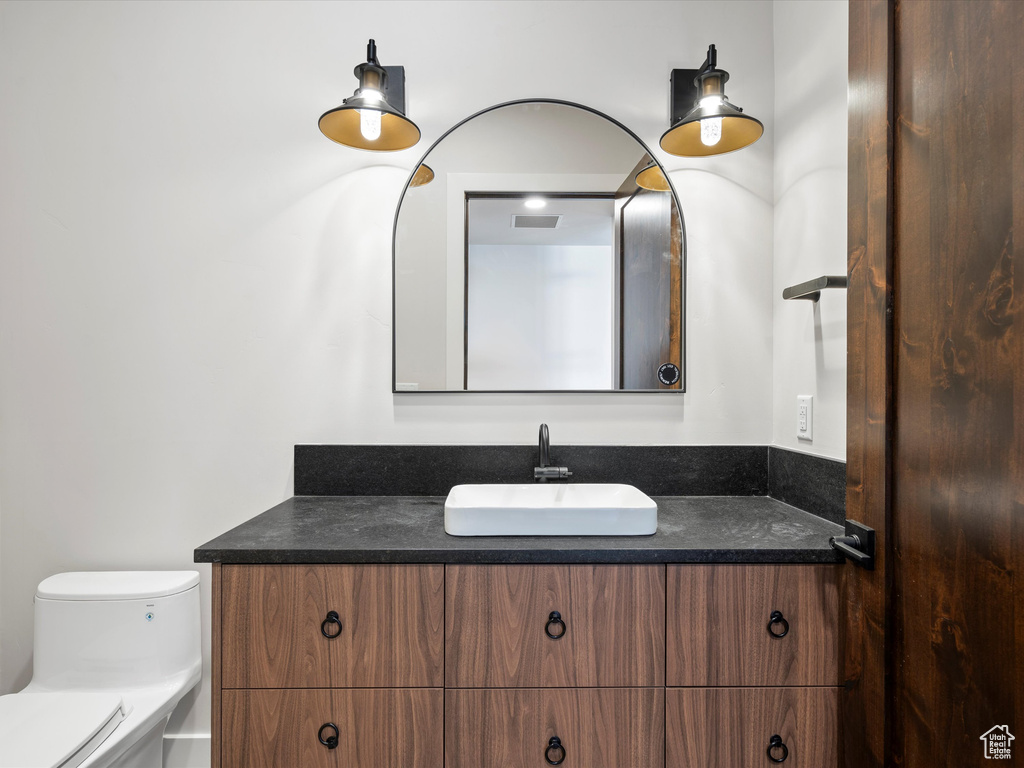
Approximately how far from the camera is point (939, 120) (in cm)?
88

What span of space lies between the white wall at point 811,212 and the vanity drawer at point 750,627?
40 cm

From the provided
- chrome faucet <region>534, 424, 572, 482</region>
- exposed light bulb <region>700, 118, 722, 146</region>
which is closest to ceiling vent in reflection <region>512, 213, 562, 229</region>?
exposed light bulb <region>700, 118, 722, 146</region>

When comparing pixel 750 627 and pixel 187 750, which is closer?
pixel 750 627

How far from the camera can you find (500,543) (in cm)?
117

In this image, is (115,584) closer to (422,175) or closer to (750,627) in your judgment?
(422,175)

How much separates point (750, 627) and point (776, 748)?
0.84 feet

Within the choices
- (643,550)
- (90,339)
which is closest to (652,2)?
(643,550)

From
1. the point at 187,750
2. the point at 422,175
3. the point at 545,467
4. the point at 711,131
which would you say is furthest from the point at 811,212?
the point at 187,750

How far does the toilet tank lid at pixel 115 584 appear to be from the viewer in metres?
1.49

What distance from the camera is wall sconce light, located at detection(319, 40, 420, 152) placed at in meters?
1.38

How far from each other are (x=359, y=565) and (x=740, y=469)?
3.69 ft

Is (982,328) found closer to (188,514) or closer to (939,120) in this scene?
(939,120)

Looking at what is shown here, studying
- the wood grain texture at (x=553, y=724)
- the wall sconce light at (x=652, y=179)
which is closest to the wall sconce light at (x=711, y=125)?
the wall sconce light at (x=652, y=179)
